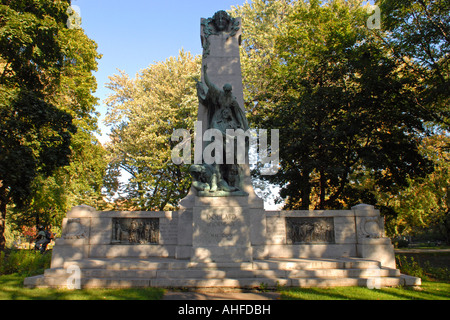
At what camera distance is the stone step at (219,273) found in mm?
7754

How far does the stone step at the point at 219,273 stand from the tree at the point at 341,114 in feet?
28.6

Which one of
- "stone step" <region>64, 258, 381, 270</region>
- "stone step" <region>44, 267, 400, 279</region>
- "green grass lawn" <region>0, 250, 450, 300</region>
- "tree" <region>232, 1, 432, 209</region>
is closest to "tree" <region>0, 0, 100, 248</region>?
"green grass lawn" <region>0, 250, 450, 300</region>

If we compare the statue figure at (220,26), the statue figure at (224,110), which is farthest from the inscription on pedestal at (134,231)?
the statue figure at (220,26)

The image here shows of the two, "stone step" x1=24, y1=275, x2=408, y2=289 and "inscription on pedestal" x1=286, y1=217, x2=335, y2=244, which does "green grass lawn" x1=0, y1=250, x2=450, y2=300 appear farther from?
"inscription on pedestal" x1=286, y1=217, x2=335, y2=244

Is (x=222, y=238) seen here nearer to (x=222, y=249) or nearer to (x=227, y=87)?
(x=222, y=249)

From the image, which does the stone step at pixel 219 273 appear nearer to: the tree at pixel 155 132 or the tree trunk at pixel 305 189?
the tree trunk at pixel 305 189

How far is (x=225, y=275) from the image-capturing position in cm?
774

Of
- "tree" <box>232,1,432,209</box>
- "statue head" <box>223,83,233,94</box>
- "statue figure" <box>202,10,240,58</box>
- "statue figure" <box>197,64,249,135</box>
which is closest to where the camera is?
"statue head" <box>223,83,233,94</box>

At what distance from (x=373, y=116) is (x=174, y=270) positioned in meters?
12.8

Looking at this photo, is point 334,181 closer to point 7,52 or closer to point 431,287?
point 431,287

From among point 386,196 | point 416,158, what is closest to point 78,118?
point 416,158

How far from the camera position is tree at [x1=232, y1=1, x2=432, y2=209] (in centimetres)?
1614

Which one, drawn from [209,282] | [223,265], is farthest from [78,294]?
[223,265]

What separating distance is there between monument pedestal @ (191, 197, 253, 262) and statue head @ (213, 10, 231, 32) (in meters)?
6.38
